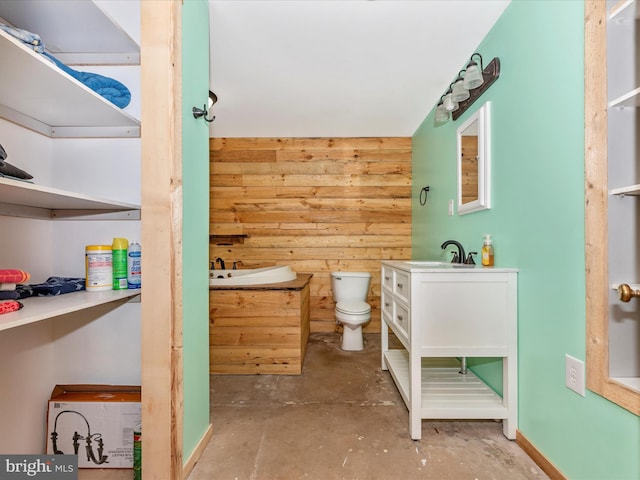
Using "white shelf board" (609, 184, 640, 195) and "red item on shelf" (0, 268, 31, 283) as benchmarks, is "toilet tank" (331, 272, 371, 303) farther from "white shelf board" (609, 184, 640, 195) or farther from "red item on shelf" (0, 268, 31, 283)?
"red item on shelf" (0, 268, 31, 283)

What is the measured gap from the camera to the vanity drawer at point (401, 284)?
63.8 inches

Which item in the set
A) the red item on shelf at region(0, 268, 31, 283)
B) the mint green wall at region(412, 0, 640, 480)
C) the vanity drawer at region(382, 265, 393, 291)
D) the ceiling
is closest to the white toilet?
the vanity drawer at region(382, 265, 393, 291)

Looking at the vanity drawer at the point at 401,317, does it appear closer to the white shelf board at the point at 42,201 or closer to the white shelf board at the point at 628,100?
the white shelf board at the point at 628,100

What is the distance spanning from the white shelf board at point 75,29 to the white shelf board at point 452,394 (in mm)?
2097

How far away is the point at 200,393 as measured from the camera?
1.41m

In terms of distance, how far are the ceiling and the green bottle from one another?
1272 mm

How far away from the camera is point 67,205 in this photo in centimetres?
125

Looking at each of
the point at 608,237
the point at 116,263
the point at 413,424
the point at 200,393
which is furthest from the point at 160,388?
the point at 608,237

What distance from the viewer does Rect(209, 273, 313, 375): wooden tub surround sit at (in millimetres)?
2293

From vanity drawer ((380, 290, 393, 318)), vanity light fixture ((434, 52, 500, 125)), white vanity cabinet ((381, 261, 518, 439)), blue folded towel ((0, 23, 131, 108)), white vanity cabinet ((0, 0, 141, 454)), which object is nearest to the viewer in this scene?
white vanity cabinet ((0, 0, 141, 454))

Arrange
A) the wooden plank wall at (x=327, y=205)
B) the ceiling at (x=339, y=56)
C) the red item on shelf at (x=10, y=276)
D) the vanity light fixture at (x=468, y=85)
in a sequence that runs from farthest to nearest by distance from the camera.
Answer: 1. the wooden plank wall at (x=327, y=205)
2. the vanity light fixture at (x=468, y=85)
3. the ceiling at (x=339, y=56)
4. the red item on shelf at (x=10, y=276)

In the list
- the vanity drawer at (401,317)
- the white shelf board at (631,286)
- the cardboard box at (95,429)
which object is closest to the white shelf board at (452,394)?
the vanity drawer at (401,317)

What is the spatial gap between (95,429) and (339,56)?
2341 millimetres

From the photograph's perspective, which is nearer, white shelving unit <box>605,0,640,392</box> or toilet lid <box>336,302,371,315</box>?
white shelving unit <box>605,0,640,392</box>
